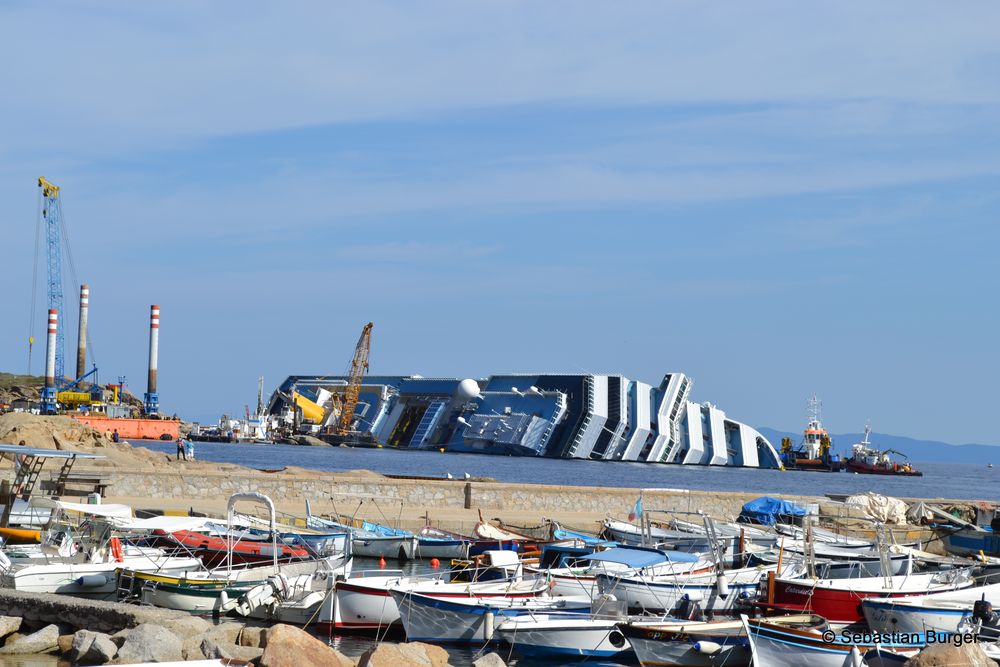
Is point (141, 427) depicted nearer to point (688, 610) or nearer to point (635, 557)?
point (635, 557)

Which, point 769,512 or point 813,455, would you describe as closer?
point 769,512

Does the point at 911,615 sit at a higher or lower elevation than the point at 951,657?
lower

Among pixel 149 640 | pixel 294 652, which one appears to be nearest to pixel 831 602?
pixel 294 652

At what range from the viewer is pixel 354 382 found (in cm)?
12938

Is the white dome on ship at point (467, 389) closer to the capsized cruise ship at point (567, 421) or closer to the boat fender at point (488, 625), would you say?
the capsized cruise ship at point (567, 421)

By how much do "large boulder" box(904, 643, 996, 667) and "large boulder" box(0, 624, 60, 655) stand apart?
9.61 m

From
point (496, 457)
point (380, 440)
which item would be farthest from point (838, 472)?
point (380, 440)

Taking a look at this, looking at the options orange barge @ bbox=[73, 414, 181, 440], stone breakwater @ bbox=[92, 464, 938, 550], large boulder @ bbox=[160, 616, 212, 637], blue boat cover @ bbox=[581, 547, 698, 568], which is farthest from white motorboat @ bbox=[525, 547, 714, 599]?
orange barge @ bbox=[73, 414, 181, 440]

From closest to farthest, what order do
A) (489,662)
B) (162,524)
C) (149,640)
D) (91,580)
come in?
(489,662)
(149,640)
(91,580)
(162,524)

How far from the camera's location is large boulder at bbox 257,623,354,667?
1228 centimetres

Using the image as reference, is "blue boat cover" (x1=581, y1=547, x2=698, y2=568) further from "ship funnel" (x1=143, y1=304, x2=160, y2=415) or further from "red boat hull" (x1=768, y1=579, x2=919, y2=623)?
"ship funnel" (x1=143, y1=304, x2=160, y2=415)

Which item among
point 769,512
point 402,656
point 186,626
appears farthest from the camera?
point 769,512

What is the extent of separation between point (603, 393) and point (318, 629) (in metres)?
83.9

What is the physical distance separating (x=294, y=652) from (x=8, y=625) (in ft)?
15.9
